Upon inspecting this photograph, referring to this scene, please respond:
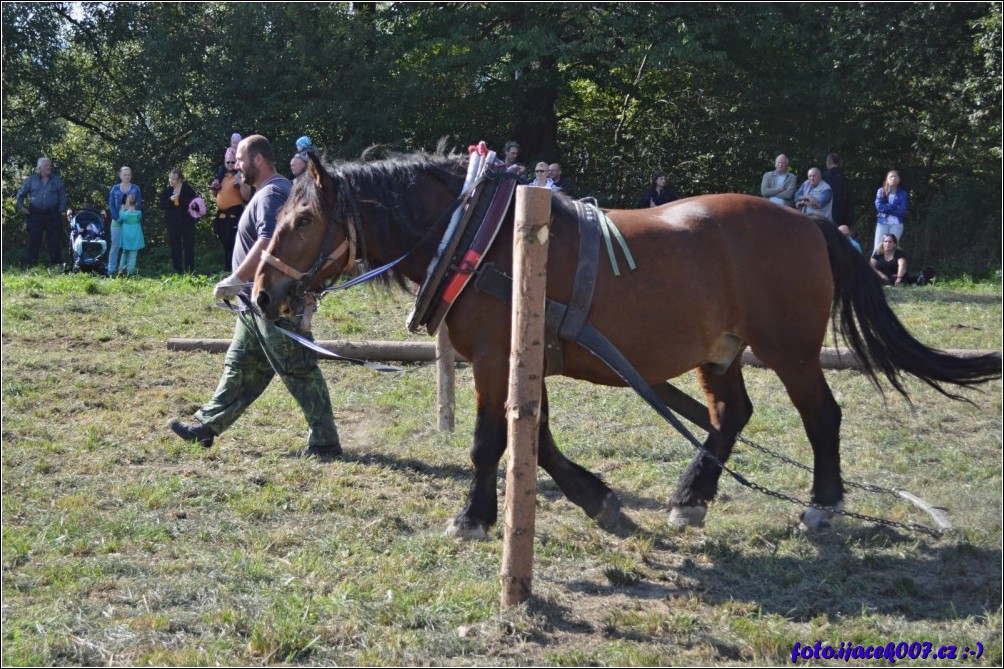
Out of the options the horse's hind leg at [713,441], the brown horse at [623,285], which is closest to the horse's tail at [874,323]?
the brown horse at [623,285]

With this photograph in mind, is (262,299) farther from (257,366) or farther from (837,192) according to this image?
(837,192)

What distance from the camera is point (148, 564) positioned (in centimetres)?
518

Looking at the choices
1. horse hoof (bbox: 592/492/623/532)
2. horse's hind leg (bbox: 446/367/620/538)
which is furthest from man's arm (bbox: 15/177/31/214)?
horse hoof (bbox: 592/492/623/532)

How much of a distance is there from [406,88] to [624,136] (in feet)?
16.4

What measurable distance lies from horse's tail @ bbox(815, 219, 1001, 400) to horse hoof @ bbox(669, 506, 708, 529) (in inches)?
47.1

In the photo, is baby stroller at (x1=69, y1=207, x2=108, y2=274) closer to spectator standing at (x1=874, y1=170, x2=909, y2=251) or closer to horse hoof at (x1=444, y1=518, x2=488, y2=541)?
spectator standing at (x1=874, y1=170, x2=909, y2=251)

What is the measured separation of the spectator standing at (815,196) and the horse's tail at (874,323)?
387 inches

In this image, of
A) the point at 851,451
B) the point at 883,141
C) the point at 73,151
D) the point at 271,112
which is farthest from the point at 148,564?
the point at 883,141

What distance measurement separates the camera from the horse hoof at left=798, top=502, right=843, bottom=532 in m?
5.85

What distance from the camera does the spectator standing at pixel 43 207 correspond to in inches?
708

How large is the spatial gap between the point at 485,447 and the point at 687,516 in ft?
3.97

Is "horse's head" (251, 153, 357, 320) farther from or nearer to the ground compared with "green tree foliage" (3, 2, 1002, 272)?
nearer to the ground

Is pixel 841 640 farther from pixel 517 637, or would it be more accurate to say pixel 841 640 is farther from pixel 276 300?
pixel 276 300

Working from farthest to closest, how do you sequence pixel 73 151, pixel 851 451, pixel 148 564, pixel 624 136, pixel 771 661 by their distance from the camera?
pixel 624 136, pixel 73 151, pixel 851 451, pixel 148 564, pixel 771 661
